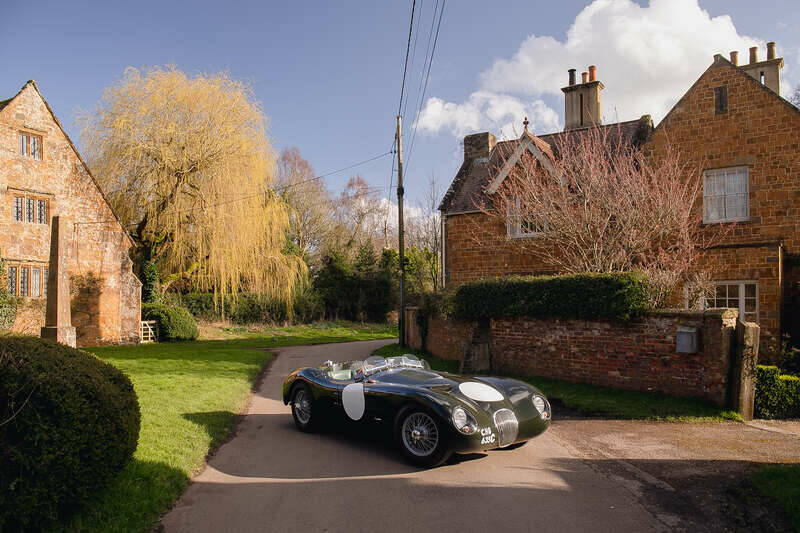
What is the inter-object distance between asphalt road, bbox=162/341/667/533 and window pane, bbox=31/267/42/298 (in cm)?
1936

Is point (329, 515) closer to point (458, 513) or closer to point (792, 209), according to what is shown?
point (458, 513)

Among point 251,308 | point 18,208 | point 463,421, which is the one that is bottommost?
point 251,308

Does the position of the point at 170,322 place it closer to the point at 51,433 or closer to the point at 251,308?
the point at 251,308

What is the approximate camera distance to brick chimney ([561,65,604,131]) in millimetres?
19516

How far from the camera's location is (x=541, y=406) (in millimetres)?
6992

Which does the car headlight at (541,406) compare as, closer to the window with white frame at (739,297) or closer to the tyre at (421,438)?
the tyre at (421,438)

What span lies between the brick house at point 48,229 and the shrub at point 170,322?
1084mm

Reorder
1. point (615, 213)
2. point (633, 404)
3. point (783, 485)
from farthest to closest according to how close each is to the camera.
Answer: point (615, 213)
point (633, 404)
point (783, 485)

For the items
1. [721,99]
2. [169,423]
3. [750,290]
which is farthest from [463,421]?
[721,99]

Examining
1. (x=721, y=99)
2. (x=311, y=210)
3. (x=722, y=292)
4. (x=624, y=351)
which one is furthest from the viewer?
(x=311, y=210)

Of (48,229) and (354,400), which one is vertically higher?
(48,229)

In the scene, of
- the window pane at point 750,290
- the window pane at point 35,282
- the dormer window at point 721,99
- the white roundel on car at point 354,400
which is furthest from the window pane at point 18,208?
the window pane at point 750,290

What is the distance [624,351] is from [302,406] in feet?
20.9

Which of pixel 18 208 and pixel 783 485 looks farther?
pixel 18 208
